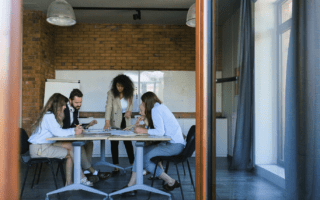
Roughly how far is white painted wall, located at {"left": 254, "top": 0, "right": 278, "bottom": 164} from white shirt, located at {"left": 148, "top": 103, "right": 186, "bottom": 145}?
Answer: 160 cm

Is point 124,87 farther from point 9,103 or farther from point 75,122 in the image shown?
point 9,103

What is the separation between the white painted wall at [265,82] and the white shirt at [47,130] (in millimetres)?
2294

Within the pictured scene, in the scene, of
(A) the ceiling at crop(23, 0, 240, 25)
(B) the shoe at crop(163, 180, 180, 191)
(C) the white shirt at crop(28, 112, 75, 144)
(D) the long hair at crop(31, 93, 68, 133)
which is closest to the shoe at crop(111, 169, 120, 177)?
(B) the shoe at crop(163, 180, 180, 191)

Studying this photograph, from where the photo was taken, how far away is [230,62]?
1.62 metres

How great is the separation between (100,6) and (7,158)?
483 centimetres

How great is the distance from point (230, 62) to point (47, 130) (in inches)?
93.3

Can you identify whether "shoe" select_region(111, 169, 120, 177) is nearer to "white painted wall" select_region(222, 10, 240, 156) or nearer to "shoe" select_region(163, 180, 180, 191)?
"shoe" select_region(163, 180, 180, 191)

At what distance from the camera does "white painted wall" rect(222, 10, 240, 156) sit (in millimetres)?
1608

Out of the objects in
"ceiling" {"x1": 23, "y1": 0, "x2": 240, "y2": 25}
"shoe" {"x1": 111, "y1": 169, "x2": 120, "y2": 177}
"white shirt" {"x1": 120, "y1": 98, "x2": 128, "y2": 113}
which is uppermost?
"ceiling" {"x1": 23, "y1": 0, "x2": 240, "y2": 25}

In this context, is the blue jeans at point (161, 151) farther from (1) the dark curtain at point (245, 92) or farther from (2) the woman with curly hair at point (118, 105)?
(1) the dark curtain at point (245, 92)

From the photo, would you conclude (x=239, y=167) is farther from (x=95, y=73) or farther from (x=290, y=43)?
(x=95, y=73)

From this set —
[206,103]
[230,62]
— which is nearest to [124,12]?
[230,62]

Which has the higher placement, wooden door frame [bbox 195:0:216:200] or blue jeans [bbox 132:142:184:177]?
wooden door frame [bbox 195:0:216:200]

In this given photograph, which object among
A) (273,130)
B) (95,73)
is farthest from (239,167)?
(95,73)
